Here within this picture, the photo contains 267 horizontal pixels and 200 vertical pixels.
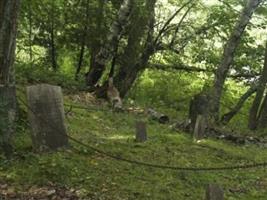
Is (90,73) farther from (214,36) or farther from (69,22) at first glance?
(214,36)

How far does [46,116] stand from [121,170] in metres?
1.22

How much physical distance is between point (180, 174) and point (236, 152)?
2575 millimetres

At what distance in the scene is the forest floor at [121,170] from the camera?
5574 mm

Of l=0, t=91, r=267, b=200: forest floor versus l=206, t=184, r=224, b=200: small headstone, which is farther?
l=0, t=91, r=267, b=200: forest floor

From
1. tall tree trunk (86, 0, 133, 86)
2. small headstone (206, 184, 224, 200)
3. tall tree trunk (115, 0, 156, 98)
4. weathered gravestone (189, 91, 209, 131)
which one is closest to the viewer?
small headstone (206, 184, 224, 200)

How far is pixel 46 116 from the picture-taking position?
6.52 metres

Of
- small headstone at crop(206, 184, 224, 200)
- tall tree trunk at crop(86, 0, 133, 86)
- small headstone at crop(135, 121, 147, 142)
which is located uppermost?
tall tree trunk at crop(86, 0, 133, 86)

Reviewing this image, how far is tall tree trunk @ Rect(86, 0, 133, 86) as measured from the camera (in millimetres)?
12906

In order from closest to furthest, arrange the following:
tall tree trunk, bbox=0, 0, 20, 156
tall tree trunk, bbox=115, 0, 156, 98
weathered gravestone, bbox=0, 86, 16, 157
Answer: tall tree trunk, bbox=0, 0, 20, 156, weathered gravestone, bbox=0, 86, 16, 157, tall tree trunk, bbox=115, 0, 156, 98

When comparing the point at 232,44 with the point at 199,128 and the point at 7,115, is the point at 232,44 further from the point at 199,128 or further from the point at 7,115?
the point at 7,115

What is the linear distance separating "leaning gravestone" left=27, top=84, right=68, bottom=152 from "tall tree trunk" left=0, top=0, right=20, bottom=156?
40cm

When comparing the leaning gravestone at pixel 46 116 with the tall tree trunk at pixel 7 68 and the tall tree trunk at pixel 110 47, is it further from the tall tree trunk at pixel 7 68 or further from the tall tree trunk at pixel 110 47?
the tall tree trunk at pixel 110 47

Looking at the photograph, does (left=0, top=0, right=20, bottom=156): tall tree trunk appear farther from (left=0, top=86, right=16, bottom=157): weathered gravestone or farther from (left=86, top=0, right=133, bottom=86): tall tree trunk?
(left=86, top=0, right=133, bottom=86): tall tree trunk

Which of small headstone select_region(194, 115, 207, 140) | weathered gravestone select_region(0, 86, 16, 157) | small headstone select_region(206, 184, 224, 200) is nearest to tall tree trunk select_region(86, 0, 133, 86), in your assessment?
small headstone select_region(194, 115, 207, 140)
